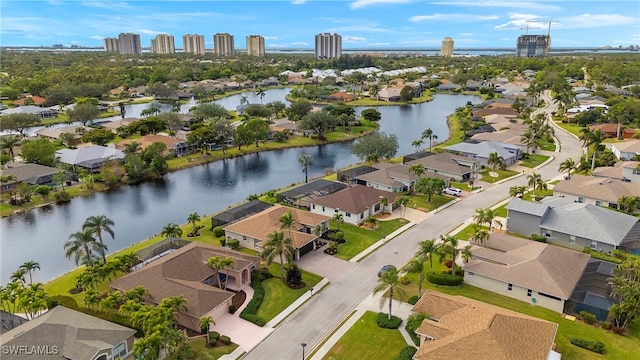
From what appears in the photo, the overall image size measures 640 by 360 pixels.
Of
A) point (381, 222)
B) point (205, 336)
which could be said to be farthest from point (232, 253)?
point (381, 222)

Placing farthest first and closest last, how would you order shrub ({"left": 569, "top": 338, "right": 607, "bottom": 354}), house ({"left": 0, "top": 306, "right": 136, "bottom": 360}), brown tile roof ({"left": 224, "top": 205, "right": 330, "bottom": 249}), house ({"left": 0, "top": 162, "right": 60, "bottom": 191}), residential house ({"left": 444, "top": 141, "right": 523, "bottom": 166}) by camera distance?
residential house ({"left": 444, "top": 141, "right": 523, "bottom": 166}), house ({"left": 0, "top": 162, "right": 60, "bottom": 191}), brown tile roof ({"left": 224, "top": 205, "right": 330, "bottom": 249}), shrub ({"left": 569, "top": 338, "right": 607, "bottom": 354}), house ({"left": 0, "top": 306, "right": 136, "bottom": 360})

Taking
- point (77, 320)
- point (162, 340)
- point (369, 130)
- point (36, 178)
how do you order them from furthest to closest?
point (369, 130) < point (36, 178) < point (77, 320) < point (162, 340)

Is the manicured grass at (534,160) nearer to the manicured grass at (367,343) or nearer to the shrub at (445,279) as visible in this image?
the shrub at (445,279)

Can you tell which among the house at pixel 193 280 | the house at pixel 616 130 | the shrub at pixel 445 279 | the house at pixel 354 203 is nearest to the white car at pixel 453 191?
the house at pixel 354 203

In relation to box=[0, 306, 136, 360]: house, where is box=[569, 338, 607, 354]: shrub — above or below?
below

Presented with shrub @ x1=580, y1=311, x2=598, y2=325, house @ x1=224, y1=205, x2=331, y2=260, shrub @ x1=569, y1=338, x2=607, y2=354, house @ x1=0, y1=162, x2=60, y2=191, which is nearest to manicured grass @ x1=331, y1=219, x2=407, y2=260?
house @ x1=224, y1=205, x2=331, y2=260

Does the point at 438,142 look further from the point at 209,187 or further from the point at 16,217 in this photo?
the point at 16,217

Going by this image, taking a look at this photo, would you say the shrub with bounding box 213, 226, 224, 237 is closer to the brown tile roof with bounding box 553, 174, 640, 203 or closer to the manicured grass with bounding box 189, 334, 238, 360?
the manicured grass with bounding box 189, 334, 238, 360
